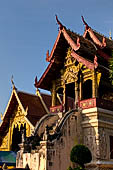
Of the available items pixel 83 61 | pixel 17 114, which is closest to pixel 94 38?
pixel 83 61

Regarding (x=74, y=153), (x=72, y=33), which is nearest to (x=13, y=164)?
(x=74, y=153)

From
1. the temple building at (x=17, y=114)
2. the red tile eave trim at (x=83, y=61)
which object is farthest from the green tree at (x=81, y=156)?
the temple building at (x=17, y=114)

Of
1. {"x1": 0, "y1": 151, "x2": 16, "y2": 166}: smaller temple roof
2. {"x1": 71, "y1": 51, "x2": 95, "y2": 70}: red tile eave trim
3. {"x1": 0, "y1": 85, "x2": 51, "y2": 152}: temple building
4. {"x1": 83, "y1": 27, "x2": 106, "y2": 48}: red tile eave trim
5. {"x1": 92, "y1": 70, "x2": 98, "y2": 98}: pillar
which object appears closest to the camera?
{"x1": 71, "y1": 51, "x2": 95, "y2": 70}: red tile eave trim

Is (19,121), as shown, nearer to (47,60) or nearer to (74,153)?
(47,60)

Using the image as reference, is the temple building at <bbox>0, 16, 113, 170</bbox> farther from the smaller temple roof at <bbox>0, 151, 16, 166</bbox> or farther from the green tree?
the smaller temple roof at <bbox>0, 151, 16, 166</bbox>

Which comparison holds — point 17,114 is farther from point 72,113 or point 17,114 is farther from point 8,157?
point 72,113

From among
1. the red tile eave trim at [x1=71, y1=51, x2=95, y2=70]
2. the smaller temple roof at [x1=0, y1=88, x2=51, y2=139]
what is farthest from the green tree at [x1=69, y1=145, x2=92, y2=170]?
the smaller temple roof at [x1=0, y1=88, x2=51, y2=139]

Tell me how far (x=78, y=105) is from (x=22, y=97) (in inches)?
226

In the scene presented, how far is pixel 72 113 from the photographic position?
14133 mm

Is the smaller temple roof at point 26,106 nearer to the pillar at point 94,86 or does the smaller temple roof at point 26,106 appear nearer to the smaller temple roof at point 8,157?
the smaller temple roof at point 8,157

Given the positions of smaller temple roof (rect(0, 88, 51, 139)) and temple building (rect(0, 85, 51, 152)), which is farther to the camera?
temple building (rect(0, 85, 51, 152))

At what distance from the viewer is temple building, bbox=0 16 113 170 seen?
12859 millimetres

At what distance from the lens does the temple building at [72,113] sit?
1286 centimetres

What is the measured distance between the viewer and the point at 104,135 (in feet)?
45.1
